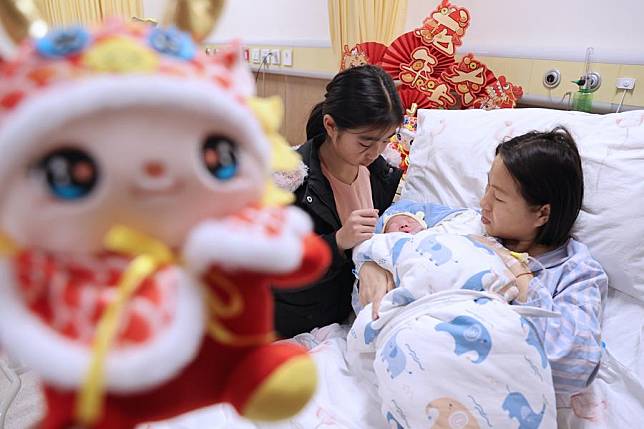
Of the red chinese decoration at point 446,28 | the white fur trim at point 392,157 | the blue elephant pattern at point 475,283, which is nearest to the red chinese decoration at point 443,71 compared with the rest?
the red chinese decoration at point 446,28

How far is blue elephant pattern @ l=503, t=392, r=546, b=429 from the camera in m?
0.79

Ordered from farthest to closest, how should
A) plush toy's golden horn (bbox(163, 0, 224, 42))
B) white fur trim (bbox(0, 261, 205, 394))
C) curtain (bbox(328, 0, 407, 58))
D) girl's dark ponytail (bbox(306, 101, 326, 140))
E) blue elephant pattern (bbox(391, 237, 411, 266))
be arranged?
curtain (bbox(328, 0, 407, 58))
girl's dark ponytail (bbox(306, 101, 326, 140))
blue elephant pattern (bbox(391, 237, 411, 266))
plush toy's golden horn (bbox(163, 0, 224, 42))
white fur trim (bbox(0, 261, 205, 394))

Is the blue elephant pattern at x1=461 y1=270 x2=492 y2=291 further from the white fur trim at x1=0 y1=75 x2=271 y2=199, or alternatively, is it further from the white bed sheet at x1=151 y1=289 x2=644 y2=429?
the white fur trim at x1=0 y1=75 x2=271 y2=199

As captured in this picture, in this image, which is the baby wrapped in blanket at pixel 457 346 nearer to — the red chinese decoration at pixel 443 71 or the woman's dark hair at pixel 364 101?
the woman's dark hair at pixel 364 101

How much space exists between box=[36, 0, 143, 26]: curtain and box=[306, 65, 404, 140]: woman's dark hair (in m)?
1.99

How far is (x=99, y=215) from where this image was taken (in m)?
0.26

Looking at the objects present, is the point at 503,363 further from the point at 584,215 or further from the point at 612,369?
the point at 584,215

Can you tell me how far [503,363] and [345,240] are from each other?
477 millimetres

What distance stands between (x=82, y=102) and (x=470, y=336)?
0.75 metres

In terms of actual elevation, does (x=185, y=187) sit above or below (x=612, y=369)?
above

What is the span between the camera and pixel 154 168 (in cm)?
26

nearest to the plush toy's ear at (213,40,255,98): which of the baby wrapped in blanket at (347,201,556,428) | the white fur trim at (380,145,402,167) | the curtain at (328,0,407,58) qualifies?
the baby wrapped in blanket at (347,201,556,428)

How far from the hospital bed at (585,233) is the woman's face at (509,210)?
5.1 inches

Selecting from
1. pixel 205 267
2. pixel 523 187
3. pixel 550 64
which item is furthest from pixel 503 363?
pixel 550 64
